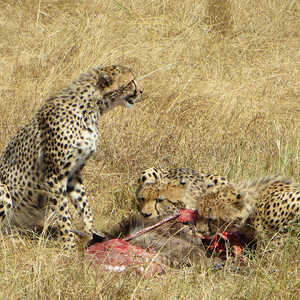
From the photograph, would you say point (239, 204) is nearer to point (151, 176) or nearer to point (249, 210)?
point (249, 210)

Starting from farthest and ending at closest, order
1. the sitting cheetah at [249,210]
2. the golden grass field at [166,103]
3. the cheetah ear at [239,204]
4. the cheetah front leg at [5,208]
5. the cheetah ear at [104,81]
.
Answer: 1. the cheetah ear at [104,81]
2. the cheetah front leg at [5,208]
3. the cheetah ear at [239,204]
4. the sitting cheetah at [249,210]
5. the golden grass field at [166,103]

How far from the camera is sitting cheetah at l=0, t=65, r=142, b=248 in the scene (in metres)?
4.14

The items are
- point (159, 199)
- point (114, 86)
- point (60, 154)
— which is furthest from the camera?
point (159, 199)

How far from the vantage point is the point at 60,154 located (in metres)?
4.12

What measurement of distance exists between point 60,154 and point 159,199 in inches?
32.2

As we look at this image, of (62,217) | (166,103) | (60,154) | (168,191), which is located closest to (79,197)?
(62,217)

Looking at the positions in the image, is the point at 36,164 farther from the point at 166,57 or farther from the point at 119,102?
the point at 166,57

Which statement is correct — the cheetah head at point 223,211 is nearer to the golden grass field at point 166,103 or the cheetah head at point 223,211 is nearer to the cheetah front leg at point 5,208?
the golden grass field at point 166,103

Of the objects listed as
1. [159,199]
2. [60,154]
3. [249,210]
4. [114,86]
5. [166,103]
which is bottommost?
[159,199]

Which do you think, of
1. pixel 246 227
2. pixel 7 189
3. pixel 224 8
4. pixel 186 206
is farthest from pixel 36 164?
pixel 224 8

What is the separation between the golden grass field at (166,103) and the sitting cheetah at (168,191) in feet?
0.57

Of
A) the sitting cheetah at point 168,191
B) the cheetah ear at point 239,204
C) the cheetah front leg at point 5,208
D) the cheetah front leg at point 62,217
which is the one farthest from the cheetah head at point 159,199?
the cheetah front leg at point 5,208

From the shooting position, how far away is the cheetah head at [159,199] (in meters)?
4.45

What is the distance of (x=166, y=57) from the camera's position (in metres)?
7.61
